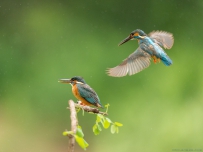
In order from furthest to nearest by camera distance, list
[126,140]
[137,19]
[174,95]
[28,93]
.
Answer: [137,19], [28,93], [174,95], [126,140]

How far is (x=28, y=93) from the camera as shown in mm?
8211

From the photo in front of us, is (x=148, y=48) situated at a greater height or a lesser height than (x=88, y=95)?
greater

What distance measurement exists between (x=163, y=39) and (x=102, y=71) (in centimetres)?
448

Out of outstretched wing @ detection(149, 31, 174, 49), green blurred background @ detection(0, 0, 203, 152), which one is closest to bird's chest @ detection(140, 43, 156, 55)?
outstretched wing @ detection(149, 31, 174, 49)

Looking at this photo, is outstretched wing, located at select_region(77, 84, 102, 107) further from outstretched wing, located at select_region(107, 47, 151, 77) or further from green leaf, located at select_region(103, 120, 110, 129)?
green leaf, located at select_region(103, 120, 110, 129)

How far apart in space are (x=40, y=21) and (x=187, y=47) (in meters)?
2.35

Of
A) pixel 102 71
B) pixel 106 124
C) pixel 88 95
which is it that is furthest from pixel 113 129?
pixel 102 71

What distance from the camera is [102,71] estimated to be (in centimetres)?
797

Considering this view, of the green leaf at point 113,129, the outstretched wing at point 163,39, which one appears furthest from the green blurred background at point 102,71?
the green leaf at point 113,129

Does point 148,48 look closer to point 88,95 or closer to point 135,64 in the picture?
point 135,64

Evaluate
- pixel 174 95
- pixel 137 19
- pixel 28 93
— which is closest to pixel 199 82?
pixel 174 95

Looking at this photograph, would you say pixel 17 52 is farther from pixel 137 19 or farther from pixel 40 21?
pixel 137 19

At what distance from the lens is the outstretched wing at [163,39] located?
339 cm

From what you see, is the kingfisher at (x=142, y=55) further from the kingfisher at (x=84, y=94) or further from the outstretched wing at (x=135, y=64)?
the kingfisher at (x=84, y=94)
